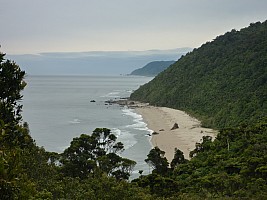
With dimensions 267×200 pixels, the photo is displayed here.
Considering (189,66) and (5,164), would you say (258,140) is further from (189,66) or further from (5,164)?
(189,66)

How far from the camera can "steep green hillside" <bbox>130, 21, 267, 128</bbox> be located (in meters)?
51.3

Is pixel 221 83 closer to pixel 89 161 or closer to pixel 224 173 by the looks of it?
pixel 89 161

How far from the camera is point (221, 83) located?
229ft

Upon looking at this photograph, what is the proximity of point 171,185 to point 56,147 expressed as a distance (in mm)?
23548

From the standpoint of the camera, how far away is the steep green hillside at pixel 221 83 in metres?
51.3

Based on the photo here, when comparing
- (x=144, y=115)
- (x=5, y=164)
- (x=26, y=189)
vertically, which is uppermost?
(x=5, y=164)

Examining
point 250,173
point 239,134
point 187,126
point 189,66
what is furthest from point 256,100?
point 189,66

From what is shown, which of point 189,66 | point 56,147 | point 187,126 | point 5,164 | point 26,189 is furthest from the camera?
point 189,66

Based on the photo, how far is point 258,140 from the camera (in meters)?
25.2

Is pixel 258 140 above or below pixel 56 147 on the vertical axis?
above

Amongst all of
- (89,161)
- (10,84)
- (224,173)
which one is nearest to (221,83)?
(89,161)

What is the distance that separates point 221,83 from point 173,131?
78.6 feet

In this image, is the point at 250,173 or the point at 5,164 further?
the point at 250,173

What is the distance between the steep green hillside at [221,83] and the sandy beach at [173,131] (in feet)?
9.03
